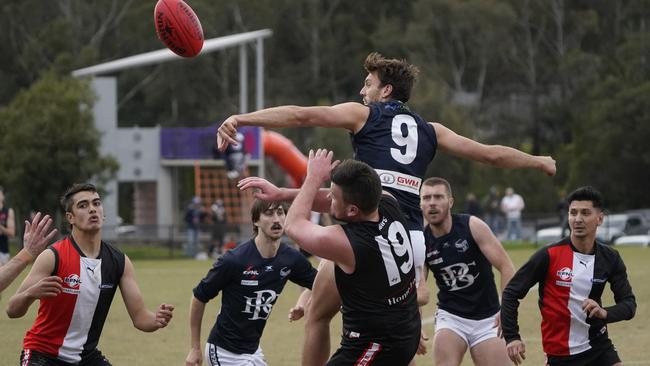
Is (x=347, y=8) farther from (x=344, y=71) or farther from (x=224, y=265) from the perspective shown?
(x=224, y=265)

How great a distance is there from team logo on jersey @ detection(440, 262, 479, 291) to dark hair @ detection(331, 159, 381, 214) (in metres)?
2.98

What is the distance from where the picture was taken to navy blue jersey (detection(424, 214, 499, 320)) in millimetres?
8953

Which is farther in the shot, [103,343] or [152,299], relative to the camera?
[152,299]

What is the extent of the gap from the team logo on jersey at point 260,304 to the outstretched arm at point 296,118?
66.2 inches

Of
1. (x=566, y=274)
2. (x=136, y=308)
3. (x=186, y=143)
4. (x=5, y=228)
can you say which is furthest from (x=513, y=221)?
(x=136, y=308)

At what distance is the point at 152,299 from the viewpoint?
18.9 m

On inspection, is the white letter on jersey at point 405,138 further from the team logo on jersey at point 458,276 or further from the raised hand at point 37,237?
the raised hand at point 37,237

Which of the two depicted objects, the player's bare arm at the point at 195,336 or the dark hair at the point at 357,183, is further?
the player's bare arm at the point at 195,336

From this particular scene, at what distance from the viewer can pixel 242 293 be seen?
838 cm

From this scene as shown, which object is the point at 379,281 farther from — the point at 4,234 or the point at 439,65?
the point at 439,65

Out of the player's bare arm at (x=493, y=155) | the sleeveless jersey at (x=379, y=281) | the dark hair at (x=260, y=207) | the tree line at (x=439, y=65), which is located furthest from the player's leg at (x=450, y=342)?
the tree line at (x=439, y=65)

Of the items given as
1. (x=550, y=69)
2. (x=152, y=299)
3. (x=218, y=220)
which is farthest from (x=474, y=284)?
(x=550, y=69)

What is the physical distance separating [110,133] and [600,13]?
2953 centimetres

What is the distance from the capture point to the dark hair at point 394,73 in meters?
7.38
